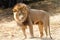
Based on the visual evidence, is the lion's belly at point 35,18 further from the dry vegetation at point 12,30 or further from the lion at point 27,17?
the dry vegetation at point 12,30


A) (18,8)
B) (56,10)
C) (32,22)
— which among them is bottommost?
(56,10)

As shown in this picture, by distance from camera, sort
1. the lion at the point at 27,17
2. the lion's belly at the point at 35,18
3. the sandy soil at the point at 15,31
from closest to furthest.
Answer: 1. the lion at the point at 27,17
2. the lion's belly at the point at 35,18
3. the sandy soil at the point at 15,31

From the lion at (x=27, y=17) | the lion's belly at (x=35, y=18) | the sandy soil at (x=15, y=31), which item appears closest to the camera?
the lion at (x=27, y=17)

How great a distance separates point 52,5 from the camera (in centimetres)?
1382

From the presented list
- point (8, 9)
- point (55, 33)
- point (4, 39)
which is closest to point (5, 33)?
point (4, 39)

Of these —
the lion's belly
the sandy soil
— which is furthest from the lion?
the sandy soil

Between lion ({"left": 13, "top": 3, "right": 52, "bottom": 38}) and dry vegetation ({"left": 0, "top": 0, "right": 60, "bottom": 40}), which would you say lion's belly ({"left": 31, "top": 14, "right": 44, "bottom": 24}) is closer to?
lion ({"left": 13, "top": 3, "right": 52, "bottom": 38})

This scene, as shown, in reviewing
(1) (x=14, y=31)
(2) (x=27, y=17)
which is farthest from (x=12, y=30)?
(2) (x=27, y=17)

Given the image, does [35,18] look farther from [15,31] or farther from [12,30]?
[12,30]

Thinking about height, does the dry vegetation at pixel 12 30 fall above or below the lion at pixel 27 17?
below

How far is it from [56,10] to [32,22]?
666cm

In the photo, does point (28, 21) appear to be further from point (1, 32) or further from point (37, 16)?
point (1, 32)

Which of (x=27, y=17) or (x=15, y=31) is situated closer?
(x=27, y=17)

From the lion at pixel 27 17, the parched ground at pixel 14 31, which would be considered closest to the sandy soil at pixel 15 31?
the parched ground at pixel 14 31
